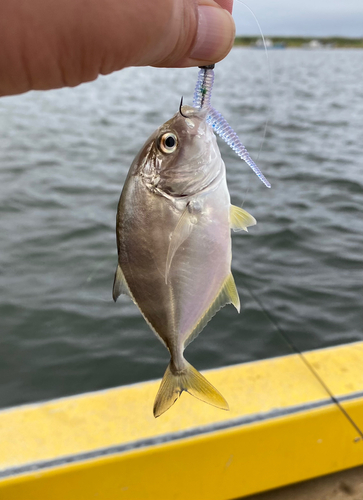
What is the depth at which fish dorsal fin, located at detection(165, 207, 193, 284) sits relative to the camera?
4.17 feet

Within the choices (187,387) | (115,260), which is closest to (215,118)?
(187,387)

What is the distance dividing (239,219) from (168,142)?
0.30 meters

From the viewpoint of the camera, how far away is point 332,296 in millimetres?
4266

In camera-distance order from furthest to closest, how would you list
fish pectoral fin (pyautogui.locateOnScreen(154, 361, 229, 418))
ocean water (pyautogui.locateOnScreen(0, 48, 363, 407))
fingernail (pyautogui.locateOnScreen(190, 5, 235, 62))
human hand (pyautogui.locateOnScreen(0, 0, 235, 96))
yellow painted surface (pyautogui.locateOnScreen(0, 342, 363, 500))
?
ocean water (pyautogui.locateOnScreen(0, 48, 363, 407)) → yellow painted surface (pyautogui.locateOnScreen(0, 342, 363, 500)) → fish pectoral fin (pyautogui.locateOnScreen(154, 361, 229, 418)) → fingernail (pyautogui.locateOnScreen(190, 5, 235, 62)) → human hand (pyautogui.locateOnScreen(0, 0, 235, 96))

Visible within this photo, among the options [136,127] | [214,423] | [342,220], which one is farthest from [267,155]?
[214,423]

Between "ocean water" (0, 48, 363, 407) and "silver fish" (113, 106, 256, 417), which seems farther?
"ocean water" (0, 48, 363, 407)

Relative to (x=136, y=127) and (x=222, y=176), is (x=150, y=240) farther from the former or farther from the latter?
(x=136, y=127)

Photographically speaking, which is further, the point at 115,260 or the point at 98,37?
the point at 115,260

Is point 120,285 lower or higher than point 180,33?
lower

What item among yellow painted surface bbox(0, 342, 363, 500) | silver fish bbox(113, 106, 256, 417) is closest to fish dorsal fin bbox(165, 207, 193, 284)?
silver fish bbox(113, 106, 256, 417)

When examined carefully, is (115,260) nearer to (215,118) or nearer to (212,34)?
(215,118)

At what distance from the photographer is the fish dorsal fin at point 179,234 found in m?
1.27

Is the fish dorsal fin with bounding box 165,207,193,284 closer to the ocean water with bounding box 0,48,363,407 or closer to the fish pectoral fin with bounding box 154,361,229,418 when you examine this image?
the fish pectoral fin with bounding box 154,361,229,418

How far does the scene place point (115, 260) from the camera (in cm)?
500
